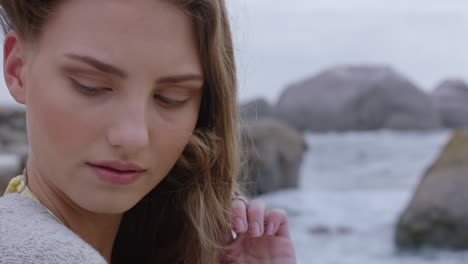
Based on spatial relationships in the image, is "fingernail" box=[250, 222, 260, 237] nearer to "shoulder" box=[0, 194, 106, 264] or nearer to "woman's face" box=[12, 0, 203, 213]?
"woman's face" box=[12, 0, 203, 213]

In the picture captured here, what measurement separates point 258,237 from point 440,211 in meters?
4.83

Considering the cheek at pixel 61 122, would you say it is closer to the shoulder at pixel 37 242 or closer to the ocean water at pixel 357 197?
the shoulder at pixel 37 242

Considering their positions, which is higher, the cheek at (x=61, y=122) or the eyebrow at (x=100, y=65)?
the eyebrow at (x=100, y=65)

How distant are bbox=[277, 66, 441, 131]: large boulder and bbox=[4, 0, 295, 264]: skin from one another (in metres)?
18.2

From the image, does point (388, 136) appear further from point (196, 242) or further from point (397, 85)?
point (196, 242)

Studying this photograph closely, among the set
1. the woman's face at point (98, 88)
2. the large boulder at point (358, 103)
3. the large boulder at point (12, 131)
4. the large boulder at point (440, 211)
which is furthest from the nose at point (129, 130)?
the large boulder at point (358, 103)

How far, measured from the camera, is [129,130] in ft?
3.60

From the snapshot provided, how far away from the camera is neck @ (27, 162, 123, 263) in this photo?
1234 mm

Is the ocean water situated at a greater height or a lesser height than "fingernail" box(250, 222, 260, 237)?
lesser

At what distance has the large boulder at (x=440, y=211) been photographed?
5.96 m

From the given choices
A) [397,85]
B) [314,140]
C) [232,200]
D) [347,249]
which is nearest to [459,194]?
[347,249]

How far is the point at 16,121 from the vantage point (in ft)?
24.5

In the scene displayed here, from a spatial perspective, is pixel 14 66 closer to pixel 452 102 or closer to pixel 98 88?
pixel 98 88

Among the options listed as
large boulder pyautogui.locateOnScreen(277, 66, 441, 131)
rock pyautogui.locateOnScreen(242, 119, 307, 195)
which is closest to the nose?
rock pyautogui.locateOnScreen(242, 119, 307, 195)
